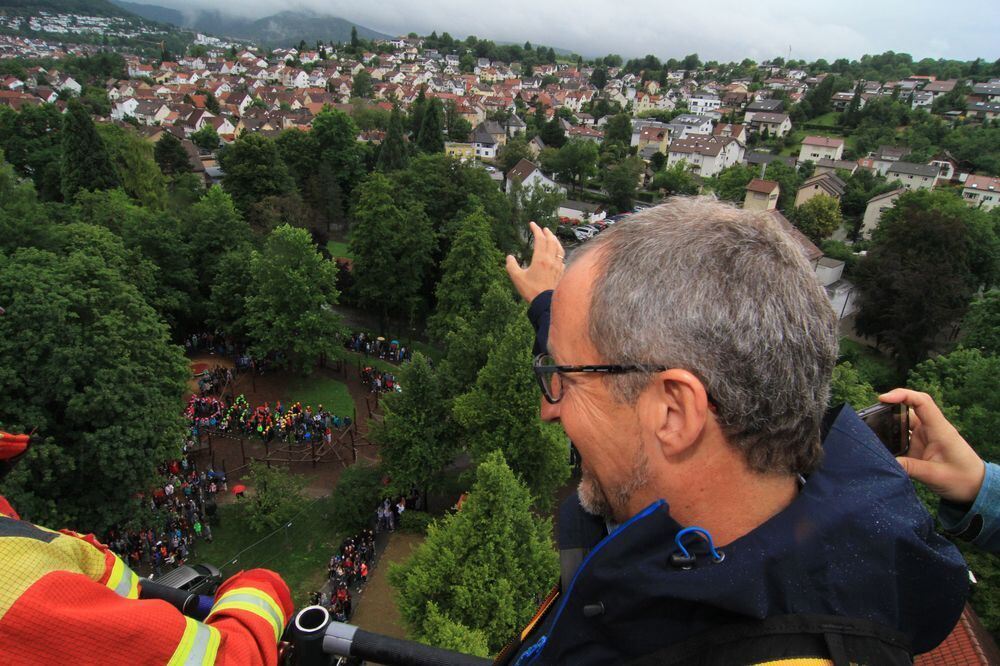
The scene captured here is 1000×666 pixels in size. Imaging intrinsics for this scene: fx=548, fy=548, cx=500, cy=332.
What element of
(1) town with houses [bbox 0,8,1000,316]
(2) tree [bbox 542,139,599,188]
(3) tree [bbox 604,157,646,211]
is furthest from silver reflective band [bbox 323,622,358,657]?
(2) tree [bbox 542,139,599,188]

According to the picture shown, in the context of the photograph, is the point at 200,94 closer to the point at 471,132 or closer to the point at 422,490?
the point at 471,132

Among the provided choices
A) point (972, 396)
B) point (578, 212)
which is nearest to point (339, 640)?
point (972, 396)

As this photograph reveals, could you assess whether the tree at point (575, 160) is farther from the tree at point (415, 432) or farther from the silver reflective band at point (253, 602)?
the silver reflective band at point (253, 602)

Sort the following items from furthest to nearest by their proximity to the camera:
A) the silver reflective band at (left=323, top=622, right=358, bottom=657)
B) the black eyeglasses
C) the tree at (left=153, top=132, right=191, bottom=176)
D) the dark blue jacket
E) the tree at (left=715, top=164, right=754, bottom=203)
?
the tree at (left=715, top=164, right=754, bottom=203), the tree at (left=153, top=132, right=191, bottom=176), the silver reflective band at (left=323, top=622, right=358, bottom=657), the black eyeglasses, the dark blue jacket

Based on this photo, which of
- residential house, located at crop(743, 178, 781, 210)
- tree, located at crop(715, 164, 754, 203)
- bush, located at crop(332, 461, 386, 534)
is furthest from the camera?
tree, located at crop(715, 164, 754, 203)

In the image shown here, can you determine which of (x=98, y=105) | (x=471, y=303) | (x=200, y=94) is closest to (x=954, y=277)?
(x=471, y=303)

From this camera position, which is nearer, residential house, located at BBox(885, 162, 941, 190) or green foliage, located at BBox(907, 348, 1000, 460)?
green foliage, located at BBox(907, 348, 1000, 460)

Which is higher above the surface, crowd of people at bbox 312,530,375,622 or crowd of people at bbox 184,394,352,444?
crowd of people at bbox 184,394,352,444

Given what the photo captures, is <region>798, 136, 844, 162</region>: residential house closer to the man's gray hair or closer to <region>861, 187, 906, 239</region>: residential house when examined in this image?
<region>861, 187, 906, 239</region>: residential house

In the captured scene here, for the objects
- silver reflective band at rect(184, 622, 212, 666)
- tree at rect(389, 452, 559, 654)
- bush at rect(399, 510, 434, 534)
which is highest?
silver reflective band at rect(184, 622, 212, 666)
